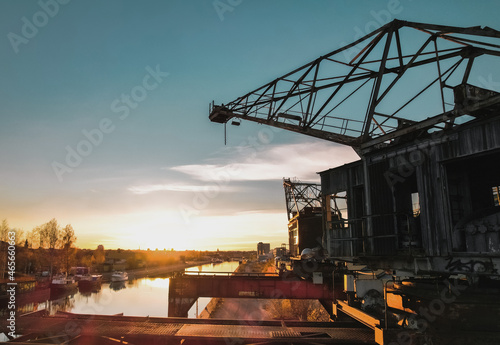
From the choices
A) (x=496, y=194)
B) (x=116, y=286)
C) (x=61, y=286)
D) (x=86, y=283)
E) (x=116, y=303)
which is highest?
(x=496, y=194)

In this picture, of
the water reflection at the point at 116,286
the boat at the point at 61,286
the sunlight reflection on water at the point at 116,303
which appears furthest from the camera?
the water reflection at the point at 116,286

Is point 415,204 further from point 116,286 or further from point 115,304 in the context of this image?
point 116,286

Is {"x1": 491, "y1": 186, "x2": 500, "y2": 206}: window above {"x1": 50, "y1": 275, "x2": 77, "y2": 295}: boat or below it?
above

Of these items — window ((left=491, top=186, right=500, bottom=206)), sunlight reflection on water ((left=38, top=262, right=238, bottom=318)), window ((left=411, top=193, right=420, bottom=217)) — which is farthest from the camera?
sunlight reflection on water ((left=38, top=262, right=238, bottom=318))

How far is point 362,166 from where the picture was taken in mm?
15016

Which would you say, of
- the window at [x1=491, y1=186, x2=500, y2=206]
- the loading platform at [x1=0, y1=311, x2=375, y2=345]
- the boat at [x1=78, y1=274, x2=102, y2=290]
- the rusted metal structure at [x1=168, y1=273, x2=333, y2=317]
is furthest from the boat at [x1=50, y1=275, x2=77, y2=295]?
the window at [x1=491, y1=186, x2=500, y2=206]

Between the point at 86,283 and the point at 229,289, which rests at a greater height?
the point at 229,289

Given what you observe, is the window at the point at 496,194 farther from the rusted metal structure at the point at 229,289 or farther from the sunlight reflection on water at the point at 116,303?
the sunlight reflection on water at the point at 116,303

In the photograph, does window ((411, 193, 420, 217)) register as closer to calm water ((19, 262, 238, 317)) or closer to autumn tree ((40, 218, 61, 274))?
calm water ((19, 262, 238, 317))

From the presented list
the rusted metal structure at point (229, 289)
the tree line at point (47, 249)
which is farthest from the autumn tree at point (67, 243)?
the rusted metal structure at point (229, 289)

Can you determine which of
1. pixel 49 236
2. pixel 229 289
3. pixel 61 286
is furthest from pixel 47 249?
pixel 229 289

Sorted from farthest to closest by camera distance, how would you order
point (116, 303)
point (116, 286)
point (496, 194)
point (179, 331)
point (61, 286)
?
point (116, 286) < point (116, 303) < point (61, 286) < point (496, 194) < point (179, 331)

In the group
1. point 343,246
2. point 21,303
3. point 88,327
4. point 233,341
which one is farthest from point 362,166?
point 21,303

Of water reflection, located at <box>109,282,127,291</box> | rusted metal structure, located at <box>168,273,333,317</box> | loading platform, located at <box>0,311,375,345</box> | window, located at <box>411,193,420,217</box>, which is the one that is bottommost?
water reflection, located at <box>109,282,127,291</box>
